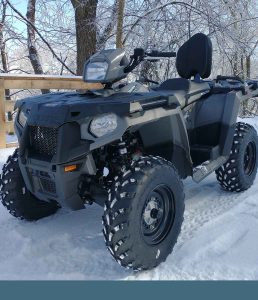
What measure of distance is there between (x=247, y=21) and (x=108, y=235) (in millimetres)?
11898

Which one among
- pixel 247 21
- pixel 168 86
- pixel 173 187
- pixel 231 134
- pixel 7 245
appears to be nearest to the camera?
pixel 173 187

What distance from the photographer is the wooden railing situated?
5.89m

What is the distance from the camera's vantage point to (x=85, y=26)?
435 inches

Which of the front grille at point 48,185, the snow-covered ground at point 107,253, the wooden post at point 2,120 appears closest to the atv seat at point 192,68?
the snow-covered ground at point 107,253

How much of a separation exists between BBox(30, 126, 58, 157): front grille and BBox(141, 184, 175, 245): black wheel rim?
2.40 feet

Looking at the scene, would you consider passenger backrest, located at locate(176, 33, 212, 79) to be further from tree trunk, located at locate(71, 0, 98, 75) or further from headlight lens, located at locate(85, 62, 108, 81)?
tree trunk, located at locate(71, 0, 98, 75)

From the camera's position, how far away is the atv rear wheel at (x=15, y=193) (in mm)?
3166

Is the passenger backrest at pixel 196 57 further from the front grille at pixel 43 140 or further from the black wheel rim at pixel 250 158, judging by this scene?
the front grille at pixel 43 140

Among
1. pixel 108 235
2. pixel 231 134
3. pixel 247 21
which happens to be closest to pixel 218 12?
pixel 247 21

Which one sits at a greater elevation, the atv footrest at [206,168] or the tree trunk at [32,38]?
the tree trunk at [32,38]

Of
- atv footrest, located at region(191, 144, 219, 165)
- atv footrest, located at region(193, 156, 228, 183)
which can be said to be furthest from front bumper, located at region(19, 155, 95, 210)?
atv footrest, located at region(191, 144, 219, 165)

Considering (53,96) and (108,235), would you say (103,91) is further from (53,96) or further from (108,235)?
(108,235)

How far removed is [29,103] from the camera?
2.89 m

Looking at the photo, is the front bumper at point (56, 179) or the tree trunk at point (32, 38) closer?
the front bumper at point (56, 179)
